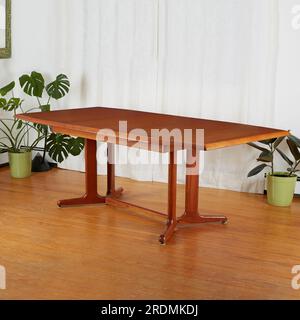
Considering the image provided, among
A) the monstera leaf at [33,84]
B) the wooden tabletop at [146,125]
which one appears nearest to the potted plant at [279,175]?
the wooden tabletop at [146,125]

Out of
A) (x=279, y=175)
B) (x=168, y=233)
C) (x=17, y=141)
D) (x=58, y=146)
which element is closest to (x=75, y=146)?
(x=58, y=146)

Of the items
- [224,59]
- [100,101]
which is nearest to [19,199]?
[100,101]

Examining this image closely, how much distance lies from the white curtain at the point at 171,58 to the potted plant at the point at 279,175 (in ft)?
1.04

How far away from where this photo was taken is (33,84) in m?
5.08

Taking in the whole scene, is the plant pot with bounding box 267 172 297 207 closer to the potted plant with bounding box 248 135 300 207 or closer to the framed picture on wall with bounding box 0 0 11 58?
the potted plant with bounding box 248 135 300 207

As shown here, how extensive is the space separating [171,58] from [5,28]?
64.4 inches

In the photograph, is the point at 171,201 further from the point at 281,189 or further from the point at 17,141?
the point at 17,141

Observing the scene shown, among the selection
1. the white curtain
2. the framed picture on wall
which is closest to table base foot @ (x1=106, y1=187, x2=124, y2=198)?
the white curtain

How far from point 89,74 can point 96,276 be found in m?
2.57

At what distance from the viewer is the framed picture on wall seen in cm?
531

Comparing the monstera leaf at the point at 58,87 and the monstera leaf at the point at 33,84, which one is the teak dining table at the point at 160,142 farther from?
the monstera leaf at the point at 33,84

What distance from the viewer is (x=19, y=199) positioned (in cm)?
450

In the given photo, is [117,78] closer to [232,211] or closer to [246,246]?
[232,211]

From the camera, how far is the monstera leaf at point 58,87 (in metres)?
5.04
